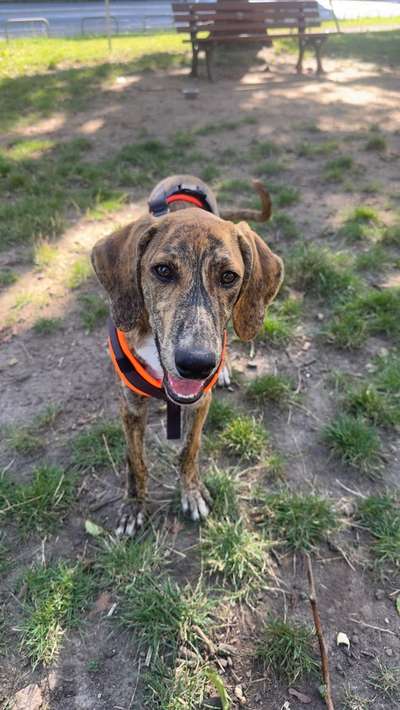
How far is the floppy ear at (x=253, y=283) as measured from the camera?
2434mm

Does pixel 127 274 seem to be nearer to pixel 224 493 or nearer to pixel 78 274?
pixel 224 493

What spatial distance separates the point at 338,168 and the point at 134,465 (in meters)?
5.67

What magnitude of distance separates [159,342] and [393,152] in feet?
22.5

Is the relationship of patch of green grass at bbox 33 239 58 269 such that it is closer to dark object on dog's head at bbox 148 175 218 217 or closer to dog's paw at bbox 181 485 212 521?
dark object on dog's head at bbox 148 175 218 217

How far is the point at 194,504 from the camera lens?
290 centimetres

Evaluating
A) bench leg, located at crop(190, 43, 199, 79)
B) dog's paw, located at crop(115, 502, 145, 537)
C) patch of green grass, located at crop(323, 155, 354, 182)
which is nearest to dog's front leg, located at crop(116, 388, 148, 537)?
dog's paw, located at crop(115, 502, 145, 537)

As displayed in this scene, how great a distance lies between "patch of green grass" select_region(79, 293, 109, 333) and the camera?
424 centimetres

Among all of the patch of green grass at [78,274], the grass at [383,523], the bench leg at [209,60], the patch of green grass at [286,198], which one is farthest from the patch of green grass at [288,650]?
the bench leg at [209,60]

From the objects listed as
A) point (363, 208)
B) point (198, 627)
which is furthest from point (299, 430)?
point (363, 208)

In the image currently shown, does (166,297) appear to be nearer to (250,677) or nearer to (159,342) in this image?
(159,342)

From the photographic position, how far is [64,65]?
1231 cm

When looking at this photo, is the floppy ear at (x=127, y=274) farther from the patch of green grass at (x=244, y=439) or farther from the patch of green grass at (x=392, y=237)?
the patch of green grass at (x=392, y=237)

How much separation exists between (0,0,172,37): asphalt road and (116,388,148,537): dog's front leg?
2331cm

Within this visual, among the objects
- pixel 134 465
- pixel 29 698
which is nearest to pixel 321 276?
pixel 134 465
